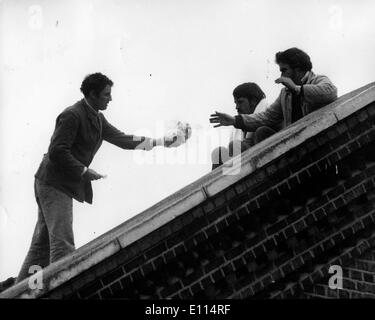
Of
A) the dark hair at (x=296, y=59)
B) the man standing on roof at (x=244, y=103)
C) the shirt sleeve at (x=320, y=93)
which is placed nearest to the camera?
the shirt sleeve at (x=320, y=93)

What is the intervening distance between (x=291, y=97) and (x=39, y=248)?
9.58 ft

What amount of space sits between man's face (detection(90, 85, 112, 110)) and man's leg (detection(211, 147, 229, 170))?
1331 millimetres

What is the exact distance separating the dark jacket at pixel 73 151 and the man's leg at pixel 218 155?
51.3 inches

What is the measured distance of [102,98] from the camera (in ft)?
22.7

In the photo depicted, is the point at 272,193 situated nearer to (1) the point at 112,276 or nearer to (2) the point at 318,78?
(1) the point at 112,276

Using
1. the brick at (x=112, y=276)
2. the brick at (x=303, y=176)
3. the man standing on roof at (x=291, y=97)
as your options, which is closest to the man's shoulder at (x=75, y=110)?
the man standing on roof at (x=291, y=97)

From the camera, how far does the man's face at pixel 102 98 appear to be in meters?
6.90

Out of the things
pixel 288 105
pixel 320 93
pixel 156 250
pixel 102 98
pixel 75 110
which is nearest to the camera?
pixel 156 250

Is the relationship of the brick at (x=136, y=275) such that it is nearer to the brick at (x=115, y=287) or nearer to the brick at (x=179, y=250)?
the brick at (x=115, y=287)

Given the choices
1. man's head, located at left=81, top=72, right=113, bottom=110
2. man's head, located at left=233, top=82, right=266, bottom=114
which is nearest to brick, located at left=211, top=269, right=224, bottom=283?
man's head, located at left=81, top=72, right=113, bottom=110

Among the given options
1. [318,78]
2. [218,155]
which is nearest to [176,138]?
[218,155]

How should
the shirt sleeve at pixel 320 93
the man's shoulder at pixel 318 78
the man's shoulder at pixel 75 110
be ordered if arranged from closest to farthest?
the shirt sleeve at pixel 320 93, the man's shoulder at pixel 318 78, the man's shoulder at pixel 75 110

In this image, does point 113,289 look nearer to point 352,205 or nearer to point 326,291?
point 326,291
